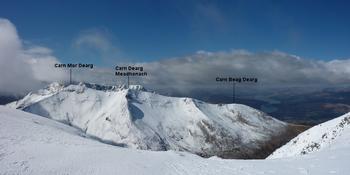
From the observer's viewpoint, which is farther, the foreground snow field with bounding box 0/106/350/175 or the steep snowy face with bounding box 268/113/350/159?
the steep snowy face with bounding box 268/113/350/159

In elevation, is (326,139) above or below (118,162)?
below

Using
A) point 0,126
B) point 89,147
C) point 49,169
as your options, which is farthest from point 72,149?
point 0,126

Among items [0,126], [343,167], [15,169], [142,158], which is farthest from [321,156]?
[0,126]

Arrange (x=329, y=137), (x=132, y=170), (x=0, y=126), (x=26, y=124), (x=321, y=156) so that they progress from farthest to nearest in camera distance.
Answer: (x=329, y=137) → (x=26, y=124) → (x=0, y=126) → (x=321, y=156) → (x=132, y=170)

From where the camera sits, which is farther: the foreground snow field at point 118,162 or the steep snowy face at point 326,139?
the steep snowy face at point 326,139

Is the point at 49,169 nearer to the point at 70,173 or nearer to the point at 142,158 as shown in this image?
the point at 70,173

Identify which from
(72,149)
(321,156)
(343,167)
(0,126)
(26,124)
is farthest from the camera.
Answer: (26,124)

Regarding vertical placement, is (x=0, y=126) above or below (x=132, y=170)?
above

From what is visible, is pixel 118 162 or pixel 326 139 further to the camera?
pixel 326 139

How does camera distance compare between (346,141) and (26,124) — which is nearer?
(346,141)

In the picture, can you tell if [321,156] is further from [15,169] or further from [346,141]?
[15,169]
